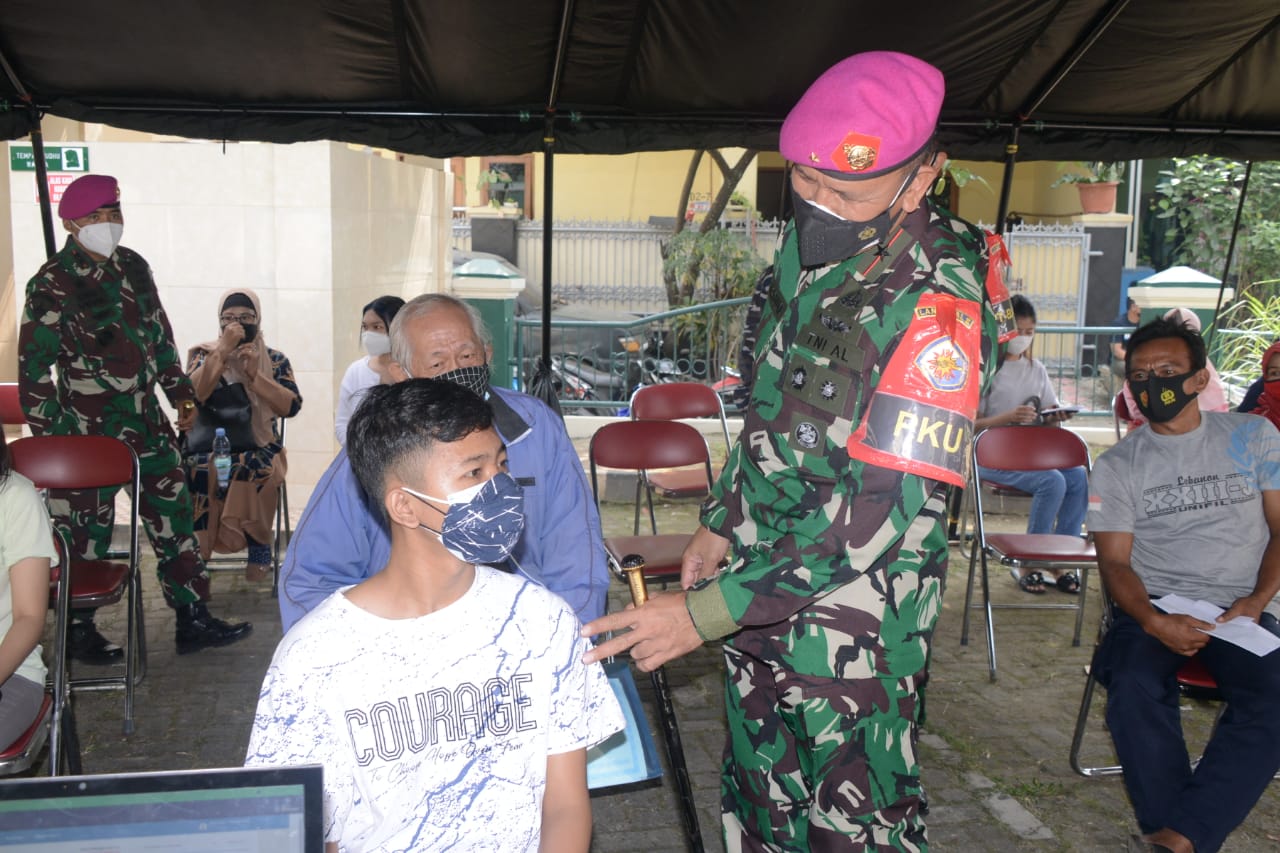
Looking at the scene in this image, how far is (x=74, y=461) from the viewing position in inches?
181

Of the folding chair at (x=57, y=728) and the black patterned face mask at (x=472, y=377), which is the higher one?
the black patterned face mask at (x=472, y=377)

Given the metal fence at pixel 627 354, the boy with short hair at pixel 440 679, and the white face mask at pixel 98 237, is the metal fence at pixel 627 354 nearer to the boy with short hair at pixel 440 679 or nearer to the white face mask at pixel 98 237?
the white face mask at pixel 98 237

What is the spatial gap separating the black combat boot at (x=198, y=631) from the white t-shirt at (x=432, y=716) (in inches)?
155

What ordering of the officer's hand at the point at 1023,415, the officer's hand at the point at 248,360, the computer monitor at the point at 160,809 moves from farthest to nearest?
the officer's hand at the point at 1023,415 → the officer's hand at the point at 248,360 → the computer monitor at the point at 160,809

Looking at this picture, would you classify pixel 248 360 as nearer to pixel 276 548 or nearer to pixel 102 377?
pixel 102 377

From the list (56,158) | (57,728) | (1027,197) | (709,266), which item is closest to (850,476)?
(57,728)

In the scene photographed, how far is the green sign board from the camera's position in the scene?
7.39 metres

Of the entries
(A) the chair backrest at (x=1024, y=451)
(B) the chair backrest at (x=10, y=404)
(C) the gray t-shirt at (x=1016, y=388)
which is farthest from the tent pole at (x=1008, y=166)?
(B) the chair backrest at (x=10, y=404)

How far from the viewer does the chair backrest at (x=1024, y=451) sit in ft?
18.9

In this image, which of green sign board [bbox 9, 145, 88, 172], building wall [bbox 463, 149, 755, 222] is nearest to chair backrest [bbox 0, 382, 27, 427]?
green sign board [bbox 9, 145, 88, 172]

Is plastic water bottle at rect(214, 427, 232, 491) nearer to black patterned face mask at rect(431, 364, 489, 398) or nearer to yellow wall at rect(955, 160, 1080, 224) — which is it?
black patterned face mask at rect(431, 364, 489, 398)

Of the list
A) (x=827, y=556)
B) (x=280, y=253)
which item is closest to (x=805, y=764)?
(x=827, y=556)

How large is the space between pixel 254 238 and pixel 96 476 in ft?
10.8

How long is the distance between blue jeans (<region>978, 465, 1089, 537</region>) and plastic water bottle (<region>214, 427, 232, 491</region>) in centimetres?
419
